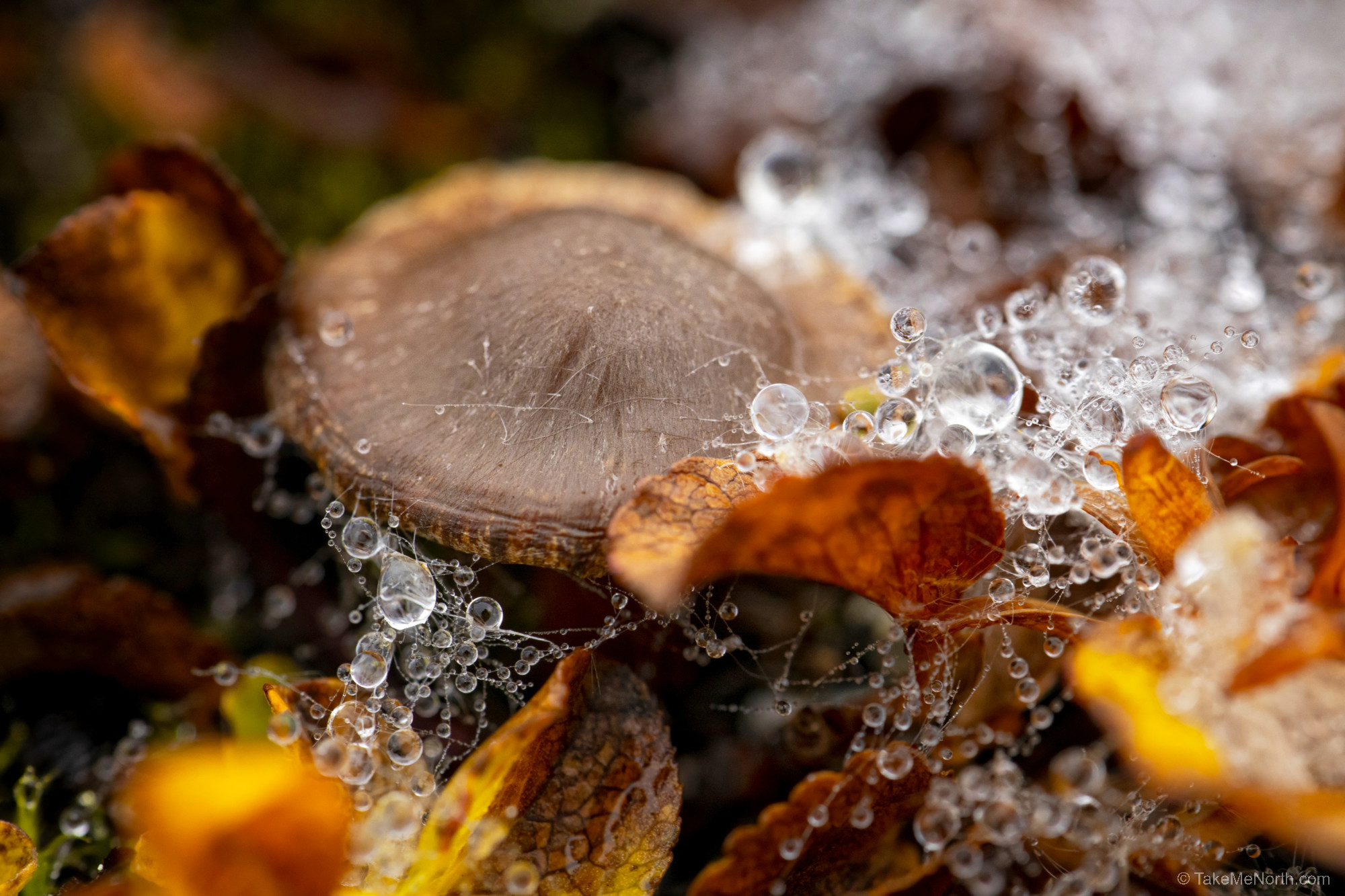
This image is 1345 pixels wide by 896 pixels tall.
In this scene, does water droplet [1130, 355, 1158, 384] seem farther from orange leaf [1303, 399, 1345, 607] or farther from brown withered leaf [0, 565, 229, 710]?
brown withered leaf [0, 565, 229, 710]

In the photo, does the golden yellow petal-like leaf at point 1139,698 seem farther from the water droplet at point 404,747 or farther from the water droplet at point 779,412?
the water droplet at point 404,747

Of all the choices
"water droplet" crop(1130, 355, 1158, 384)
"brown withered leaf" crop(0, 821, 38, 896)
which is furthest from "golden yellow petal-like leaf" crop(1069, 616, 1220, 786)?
"brown withered leaf" crop(0, 821, 38, 896)

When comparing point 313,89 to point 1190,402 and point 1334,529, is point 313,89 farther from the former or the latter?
point 1334,529

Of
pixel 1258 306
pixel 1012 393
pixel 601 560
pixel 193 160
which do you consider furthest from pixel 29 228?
pixel 1258 306

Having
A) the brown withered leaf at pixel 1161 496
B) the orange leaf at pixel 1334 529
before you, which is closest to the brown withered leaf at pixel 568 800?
the brown withered leaf at pixel 1161 496

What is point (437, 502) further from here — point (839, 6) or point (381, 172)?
point (839, 6)

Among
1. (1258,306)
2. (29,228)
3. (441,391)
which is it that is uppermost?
(1258,306)
